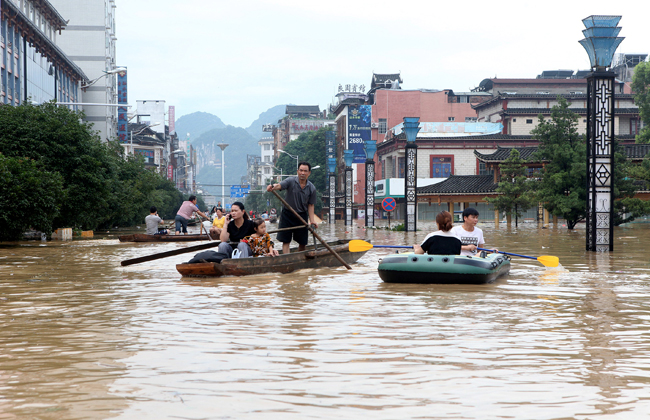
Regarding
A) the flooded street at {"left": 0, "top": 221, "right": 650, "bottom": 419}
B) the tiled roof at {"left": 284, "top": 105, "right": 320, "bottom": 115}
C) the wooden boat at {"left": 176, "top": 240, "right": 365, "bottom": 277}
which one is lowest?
the flooded street at {"left": 0, "top": 221, "right": 650, "bottom": 419}

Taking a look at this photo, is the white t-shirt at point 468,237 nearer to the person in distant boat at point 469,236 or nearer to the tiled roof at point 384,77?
the person in distant boat at point 469,236

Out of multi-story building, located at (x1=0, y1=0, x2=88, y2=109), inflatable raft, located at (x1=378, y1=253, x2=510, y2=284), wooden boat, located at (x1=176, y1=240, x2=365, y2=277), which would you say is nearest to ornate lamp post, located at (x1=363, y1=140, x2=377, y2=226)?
multi-story building, located at (x1=0, y1=0, x2=88, y2=109)

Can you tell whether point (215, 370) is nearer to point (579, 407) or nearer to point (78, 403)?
point (78, 403)

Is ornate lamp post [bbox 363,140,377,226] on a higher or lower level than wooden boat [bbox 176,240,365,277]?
higher

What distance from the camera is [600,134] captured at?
20328 millimetres

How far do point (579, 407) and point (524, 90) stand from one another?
3550 inches

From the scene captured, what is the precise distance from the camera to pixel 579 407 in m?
4.72

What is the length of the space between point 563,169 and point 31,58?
114 ft

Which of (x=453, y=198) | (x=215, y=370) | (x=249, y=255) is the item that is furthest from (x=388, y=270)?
(x=453, y=198)

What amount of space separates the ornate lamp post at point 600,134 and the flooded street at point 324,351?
8.16 m

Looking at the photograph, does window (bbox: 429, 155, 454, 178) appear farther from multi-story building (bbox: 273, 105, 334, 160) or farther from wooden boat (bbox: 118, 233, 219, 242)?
multi-story building (bbox: 273, 105, 334, 160)

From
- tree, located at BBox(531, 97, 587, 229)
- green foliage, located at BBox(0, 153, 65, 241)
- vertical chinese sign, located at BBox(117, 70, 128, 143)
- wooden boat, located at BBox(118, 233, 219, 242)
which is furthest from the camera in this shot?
vertical chinese sign, located at BBox(117, 70, 128, 143)

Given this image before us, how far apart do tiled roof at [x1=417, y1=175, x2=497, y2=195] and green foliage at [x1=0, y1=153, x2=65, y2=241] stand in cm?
4205

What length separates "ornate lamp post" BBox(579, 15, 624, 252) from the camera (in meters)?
20.1
